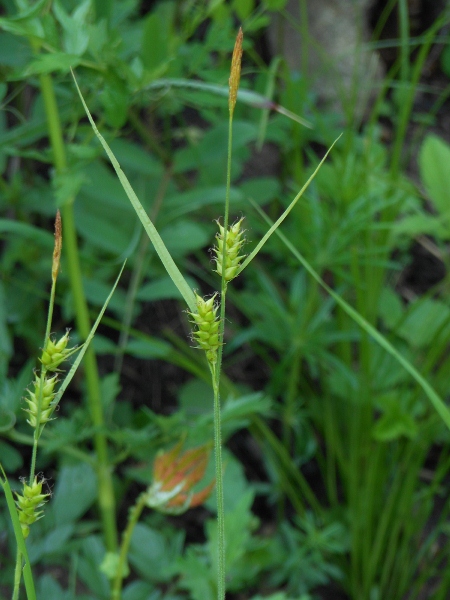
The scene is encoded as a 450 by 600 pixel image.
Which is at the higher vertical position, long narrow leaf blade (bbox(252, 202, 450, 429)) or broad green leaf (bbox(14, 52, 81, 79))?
broad green leaf (bbox(14, 52, 81, 79))

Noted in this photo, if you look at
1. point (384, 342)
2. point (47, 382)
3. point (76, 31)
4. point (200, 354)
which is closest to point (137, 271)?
point (200, 354)

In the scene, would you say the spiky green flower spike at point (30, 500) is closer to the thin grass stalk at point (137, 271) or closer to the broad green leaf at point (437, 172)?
the thin grass stalk at point (137, 271)

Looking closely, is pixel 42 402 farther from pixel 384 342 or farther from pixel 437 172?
pixel 437 172

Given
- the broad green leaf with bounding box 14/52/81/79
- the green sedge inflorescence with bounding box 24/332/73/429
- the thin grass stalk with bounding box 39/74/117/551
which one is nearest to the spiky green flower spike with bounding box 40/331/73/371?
the green sedge inflorescence with bounding box 24/332/73/429

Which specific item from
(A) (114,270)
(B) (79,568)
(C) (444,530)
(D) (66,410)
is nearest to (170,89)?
(A) (114,270)

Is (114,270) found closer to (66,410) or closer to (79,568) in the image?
(66,410)

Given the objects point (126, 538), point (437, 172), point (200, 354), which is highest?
point (437, 172)

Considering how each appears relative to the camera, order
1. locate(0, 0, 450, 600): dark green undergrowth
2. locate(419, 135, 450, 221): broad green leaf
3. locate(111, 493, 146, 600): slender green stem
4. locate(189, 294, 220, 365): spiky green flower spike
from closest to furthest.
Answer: locate(189, 294, 220, 365): spiky green flower spike < locate(111, 493, 146, 600): slender green stem < locate(0, 0, 450, 600): dark green undergrowth < locate(419, 135, 450, 221): broad green leaf

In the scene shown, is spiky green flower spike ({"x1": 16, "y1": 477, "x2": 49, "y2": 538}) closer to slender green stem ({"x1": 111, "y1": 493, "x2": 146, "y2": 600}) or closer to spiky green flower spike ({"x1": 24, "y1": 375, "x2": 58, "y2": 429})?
spiky green flower spike ({"x1": 24, "y1": 375, "x2": 58, "y2": 429})
